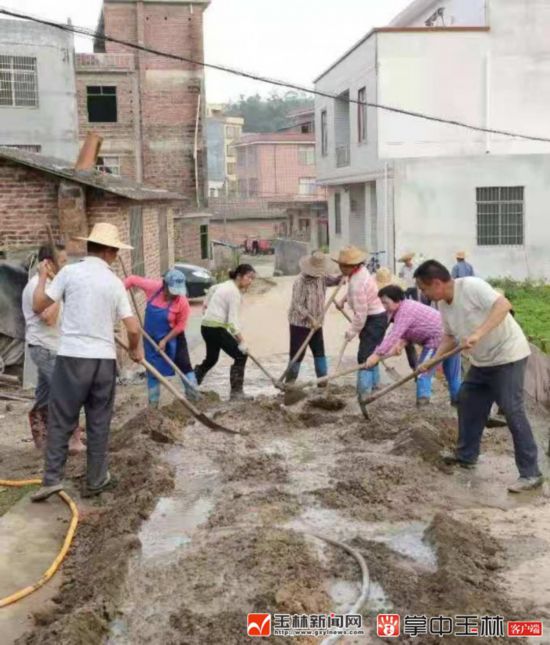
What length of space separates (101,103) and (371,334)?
2514 centimetres

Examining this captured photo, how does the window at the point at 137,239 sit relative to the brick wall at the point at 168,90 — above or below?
below

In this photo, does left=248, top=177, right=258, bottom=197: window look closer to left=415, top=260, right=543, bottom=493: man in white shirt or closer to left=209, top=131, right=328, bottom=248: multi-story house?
left=209, top=131, right=328, bottom=248: multi-story house

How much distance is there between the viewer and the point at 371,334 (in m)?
9.38

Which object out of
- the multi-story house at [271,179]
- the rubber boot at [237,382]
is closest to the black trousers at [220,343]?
the rubber boot at [237,382]

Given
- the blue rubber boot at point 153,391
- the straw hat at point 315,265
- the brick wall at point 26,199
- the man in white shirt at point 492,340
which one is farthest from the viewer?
the brick wall at point 26,199

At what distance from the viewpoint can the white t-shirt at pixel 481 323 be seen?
6230 mm

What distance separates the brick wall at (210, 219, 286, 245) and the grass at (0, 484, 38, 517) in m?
45.9

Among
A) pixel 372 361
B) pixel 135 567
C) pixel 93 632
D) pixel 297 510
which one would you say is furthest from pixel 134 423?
pixel 93 632

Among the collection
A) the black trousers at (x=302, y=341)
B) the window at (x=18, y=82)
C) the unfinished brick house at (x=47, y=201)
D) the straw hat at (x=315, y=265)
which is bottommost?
the black trousers at (x=302, y=341)

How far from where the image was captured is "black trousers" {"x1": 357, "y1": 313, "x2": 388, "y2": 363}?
9352 millimetres

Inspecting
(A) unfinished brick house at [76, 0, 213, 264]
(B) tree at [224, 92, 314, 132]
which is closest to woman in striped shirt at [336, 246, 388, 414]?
(A) unfinished brick house at [76, 0, 213, 264]

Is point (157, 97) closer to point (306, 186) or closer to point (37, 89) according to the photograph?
point (37, 89)

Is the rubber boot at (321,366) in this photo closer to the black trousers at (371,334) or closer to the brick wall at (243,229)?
the black trousers at (371,334)

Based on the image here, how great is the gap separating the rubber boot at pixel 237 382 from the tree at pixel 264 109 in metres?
100.0
